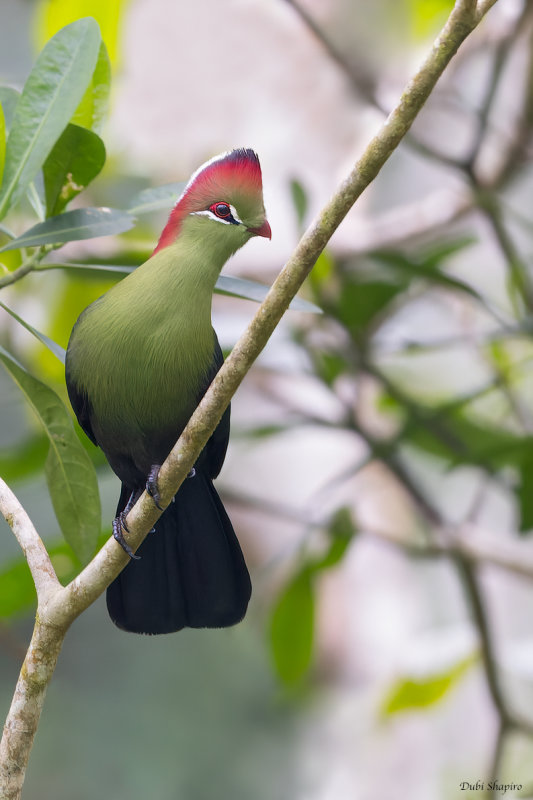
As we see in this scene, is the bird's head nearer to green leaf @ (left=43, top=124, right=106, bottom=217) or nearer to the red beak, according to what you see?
the red beak

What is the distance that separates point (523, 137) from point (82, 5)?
140cm

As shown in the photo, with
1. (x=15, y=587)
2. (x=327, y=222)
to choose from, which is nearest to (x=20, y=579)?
(x=15, y=587)

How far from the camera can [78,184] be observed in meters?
1.18

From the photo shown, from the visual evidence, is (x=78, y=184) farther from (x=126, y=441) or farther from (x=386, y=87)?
(x=386, y=87)

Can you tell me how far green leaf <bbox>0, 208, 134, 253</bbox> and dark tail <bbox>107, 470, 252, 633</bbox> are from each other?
0.38 m

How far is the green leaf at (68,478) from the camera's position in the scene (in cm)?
118

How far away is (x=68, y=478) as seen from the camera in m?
1.18

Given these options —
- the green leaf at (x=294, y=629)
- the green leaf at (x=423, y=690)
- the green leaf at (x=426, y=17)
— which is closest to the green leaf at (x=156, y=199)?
the green leaf at (x=294, y=629)

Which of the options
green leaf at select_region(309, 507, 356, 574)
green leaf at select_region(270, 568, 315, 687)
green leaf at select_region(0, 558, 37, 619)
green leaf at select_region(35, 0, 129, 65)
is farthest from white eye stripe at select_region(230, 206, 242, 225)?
green leaf at select_region(270, 568, 315, 687)

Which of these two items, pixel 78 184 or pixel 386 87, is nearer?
pixel 78 184

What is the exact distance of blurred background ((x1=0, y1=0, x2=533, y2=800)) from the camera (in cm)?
223

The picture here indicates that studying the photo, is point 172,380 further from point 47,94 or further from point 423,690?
point 423,690

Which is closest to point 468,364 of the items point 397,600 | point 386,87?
point 397,600

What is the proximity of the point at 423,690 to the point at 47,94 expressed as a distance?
2190 millimetres
